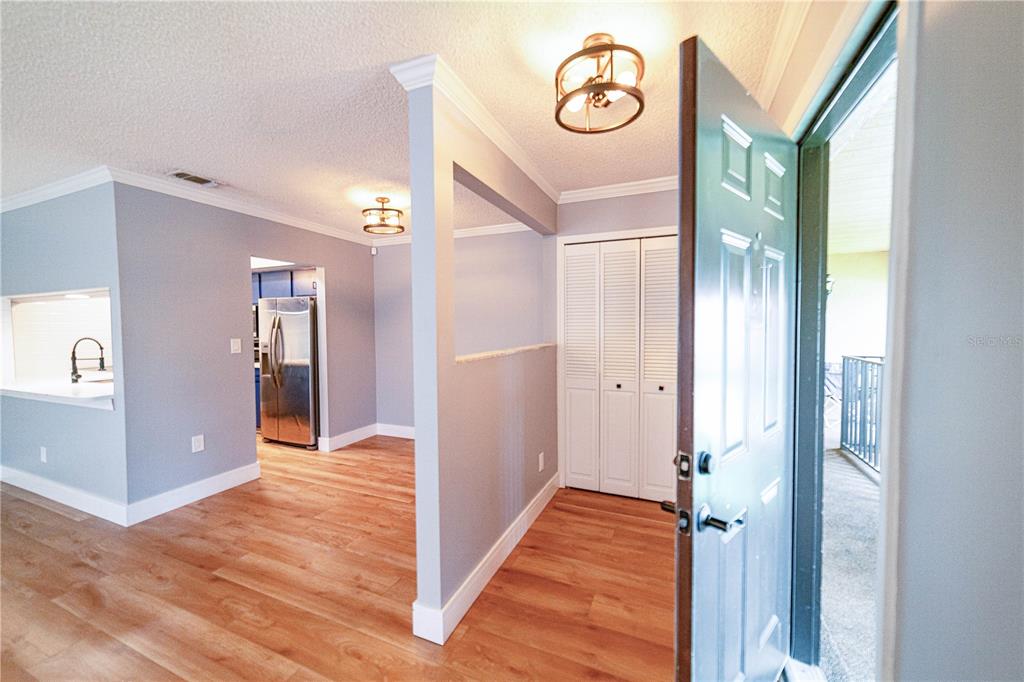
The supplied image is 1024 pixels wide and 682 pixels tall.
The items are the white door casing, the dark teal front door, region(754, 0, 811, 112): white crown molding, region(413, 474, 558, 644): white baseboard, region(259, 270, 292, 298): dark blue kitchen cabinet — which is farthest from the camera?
region(259, 270, 292, 298): dark blue kitchen cabinet

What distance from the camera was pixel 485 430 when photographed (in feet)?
6.75

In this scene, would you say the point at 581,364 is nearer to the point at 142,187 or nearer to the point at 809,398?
the point at 809,398

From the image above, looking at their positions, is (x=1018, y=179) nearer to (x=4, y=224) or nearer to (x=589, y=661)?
(x=589, y=661)

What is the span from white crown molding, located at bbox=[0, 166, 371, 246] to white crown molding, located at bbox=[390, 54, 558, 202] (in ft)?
7.72

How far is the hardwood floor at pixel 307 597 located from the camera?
5.10 feet

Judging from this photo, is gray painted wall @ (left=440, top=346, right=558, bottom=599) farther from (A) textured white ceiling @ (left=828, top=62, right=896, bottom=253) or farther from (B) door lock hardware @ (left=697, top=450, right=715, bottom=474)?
(A) textured white ceiling @ (left=828, top=62, right=896, bottom=253)

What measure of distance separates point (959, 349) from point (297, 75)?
2238 millimetres

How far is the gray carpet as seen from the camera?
5.09ft

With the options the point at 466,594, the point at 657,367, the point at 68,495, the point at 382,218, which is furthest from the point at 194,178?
the point at 657,367

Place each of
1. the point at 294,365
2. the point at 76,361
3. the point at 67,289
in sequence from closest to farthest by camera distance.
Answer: the point at 67,289, the point at 76,361, the point at 294,365

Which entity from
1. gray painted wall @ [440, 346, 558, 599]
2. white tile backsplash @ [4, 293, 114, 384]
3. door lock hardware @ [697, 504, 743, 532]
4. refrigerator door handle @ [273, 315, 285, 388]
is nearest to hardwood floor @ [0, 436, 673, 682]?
gray painted wall @ [440, 346, 558, 599]

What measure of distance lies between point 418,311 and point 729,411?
121cm

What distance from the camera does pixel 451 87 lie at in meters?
1.65

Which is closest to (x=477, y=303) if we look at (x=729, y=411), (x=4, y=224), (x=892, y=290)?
(x=729, y=411)
